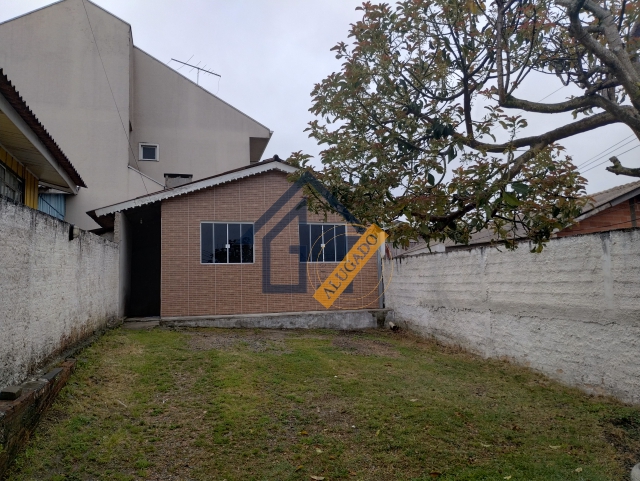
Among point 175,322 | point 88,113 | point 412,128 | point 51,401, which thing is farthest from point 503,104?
point 88,113

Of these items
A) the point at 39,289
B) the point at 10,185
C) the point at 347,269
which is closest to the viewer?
the point at 39,289

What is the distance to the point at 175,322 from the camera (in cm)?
1154

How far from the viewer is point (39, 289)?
529 centimetres

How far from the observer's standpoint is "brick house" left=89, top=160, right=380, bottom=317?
11.9m

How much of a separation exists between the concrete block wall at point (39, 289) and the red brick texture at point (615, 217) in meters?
10.8

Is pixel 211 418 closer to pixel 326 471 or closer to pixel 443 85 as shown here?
pixel 326 471

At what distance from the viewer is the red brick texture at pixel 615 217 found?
11422 millimetres

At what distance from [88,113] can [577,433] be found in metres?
16.7

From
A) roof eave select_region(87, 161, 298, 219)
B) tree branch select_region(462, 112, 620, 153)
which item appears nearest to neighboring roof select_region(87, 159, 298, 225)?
roof eave select_region(87, 161, 298, 219)

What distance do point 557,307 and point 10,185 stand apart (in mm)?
9419

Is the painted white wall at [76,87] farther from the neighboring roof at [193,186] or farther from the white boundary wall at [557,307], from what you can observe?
the white boundary wall at [557,307]

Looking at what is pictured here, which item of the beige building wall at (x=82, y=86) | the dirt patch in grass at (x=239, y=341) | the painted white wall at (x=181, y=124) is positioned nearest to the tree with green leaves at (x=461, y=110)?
the dirt patch in grass at (x=239, y=341)

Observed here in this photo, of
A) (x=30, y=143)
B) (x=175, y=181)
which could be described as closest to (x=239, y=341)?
(x=30, y=143)

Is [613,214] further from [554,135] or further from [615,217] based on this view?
[554,135]
